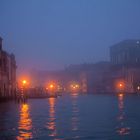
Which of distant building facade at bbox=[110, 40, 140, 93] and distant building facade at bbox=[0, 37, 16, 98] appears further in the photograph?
distant building facade at bbox=[110, 40, 140, 93]

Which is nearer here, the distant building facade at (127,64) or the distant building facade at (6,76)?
the distant building facade at (6,76)

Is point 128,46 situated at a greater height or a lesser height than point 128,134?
greater

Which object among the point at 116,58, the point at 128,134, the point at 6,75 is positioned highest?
the point at 116,58

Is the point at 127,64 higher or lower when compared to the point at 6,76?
higher

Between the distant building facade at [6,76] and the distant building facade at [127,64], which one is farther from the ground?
the distant building facade at [127,64]

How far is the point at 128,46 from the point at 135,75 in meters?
34.4

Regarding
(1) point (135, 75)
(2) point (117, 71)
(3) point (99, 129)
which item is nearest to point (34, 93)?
(1) point (135, 75)

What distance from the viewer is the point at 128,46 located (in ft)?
586

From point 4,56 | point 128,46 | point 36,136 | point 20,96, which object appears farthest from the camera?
point 128,46

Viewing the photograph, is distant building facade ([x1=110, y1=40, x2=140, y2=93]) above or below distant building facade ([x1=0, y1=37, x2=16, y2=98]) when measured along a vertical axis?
above

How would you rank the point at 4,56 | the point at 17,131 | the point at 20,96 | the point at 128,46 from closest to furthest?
the point at 17,131 < the point at 20,96 < the point at 4,56 < the point at 128,46

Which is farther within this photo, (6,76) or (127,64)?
(127,64)

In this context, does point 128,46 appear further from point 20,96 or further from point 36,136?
point 36,136

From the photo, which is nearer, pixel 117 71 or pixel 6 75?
pixel 6 75
